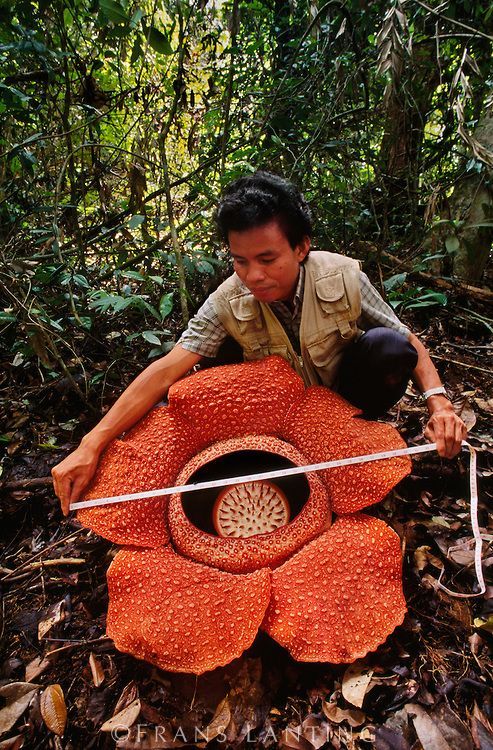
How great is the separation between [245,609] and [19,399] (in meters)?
2.68

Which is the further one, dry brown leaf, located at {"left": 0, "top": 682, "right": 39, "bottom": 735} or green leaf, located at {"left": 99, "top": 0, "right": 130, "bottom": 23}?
green leaf, located at {"left": 99, "top": 0, "right": 130, "bottom": 23}

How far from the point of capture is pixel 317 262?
2.36 meters

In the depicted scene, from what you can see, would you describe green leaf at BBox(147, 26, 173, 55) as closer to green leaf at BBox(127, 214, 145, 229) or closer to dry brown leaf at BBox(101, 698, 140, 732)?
green leaf at BBox(127, 214, 145, 229)

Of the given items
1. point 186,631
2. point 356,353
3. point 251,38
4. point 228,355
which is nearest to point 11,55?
point 251,38

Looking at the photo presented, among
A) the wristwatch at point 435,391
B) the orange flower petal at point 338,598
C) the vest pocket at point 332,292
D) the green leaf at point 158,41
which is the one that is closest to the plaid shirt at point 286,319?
the vest pocket at point 332,292

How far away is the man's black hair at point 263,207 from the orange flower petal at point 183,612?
1.49 m

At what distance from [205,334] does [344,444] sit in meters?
0.99

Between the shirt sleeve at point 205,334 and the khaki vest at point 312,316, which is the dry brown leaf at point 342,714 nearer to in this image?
the khaki vest at point 312,316

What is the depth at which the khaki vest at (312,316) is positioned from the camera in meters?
2.29

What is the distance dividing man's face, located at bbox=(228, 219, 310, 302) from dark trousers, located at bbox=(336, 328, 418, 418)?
0.53m

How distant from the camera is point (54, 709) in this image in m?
1.67

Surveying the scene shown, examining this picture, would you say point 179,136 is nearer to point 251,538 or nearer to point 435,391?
point 435,391

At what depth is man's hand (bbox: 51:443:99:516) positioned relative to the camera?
183 centimetres

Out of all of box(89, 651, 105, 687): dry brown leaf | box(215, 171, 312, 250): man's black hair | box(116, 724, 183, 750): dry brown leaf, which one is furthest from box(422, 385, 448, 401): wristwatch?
box(89, 651, 105, 687): dry brown leaf
